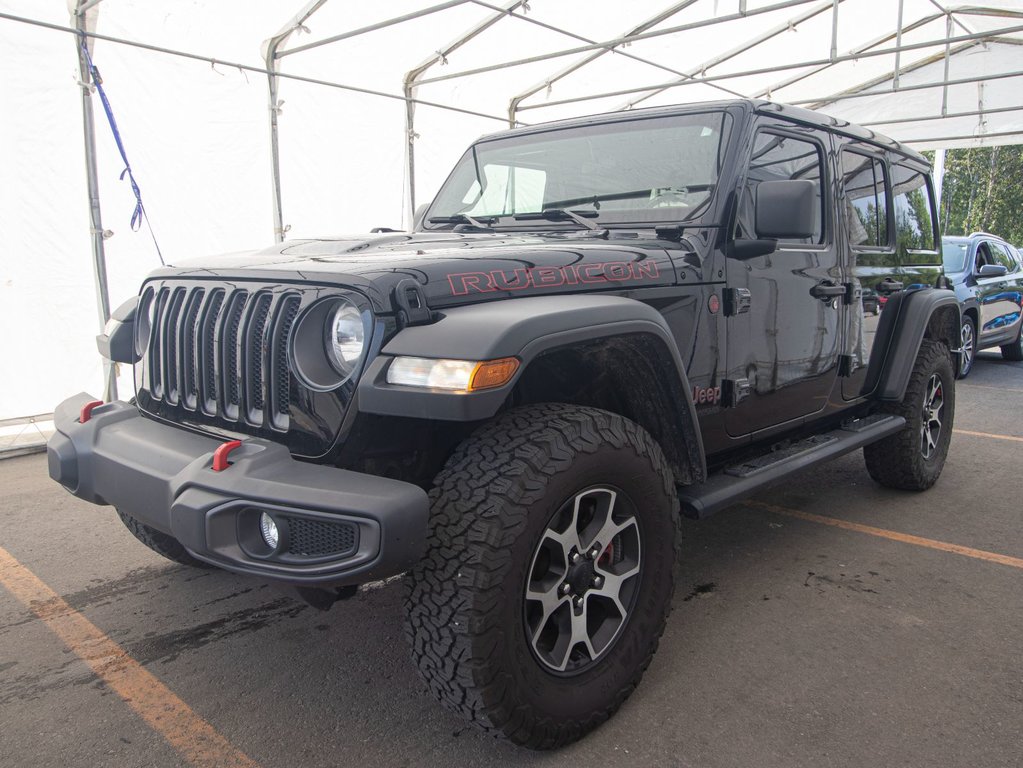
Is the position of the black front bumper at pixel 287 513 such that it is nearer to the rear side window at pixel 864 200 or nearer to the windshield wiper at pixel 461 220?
the windshield wiper at pixel 461 220

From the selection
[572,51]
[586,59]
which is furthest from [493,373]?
[586,59]

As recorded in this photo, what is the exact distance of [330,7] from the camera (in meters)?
7.77

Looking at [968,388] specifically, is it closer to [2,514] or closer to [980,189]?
[2,514]

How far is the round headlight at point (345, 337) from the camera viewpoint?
2133 mm

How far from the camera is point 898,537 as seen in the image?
13.0 feet

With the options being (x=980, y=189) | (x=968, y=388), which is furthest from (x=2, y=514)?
(x=980, y=189)

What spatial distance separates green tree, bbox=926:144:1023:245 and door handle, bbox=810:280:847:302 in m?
29.0

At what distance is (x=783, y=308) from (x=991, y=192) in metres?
31.7

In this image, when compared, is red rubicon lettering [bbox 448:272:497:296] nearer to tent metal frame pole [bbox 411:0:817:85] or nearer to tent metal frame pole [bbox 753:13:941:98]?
tent metal frame pole [bbox 411:0:817:85]

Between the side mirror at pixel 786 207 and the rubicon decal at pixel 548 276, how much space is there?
18.4 inches

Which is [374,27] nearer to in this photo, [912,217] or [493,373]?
[912,217]

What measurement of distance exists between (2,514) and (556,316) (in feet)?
12.7

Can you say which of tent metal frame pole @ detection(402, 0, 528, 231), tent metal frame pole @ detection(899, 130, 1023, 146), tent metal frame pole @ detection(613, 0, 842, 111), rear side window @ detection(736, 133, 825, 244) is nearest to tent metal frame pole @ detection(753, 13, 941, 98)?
tent metal frame pole @ detection(613, 0, 842, 111)

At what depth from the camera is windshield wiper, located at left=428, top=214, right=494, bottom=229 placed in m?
3.45
